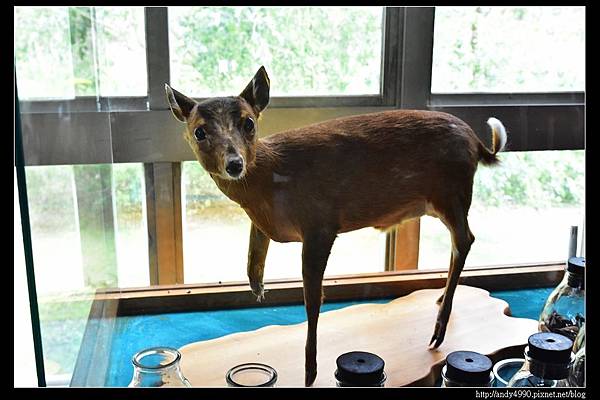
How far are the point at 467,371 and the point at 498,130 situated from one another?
254 millimetres

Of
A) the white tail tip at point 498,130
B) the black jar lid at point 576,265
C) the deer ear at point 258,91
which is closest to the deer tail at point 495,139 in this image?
the white tail tip at point 498,130

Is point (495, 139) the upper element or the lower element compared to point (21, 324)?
upper

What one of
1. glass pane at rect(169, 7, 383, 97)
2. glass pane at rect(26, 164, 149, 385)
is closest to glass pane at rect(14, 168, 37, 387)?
glass pane at rect(26, 164, 149, 385)

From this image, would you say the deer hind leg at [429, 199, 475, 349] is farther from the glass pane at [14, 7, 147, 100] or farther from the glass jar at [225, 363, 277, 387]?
the glass pane at [14, 7, 147, 100]

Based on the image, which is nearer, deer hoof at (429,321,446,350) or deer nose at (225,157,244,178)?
deer nose at (225,157,244,178)

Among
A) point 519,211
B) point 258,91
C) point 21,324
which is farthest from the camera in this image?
point 519,211

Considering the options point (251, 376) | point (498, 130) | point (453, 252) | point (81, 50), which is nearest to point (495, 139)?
point (498, 130)

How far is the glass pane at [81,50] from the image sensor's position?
0.52m

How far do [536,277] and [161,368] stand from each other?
0.44m

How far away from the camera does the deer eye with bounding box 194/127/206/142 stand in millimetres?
573

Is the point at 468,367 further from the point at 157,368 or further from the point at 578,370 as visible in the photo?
the point at 157,368

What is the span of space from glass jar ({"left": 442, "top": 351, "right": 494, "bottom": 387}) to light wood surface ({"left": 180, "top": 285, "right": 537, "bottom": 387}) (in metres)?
0.04

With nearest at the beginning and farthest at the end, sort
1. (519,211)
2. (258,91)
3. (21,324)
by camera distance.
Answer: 1. (21,324)
2. (258,91)
3. (519,211)

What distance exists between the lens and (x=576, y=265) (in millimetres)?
640
